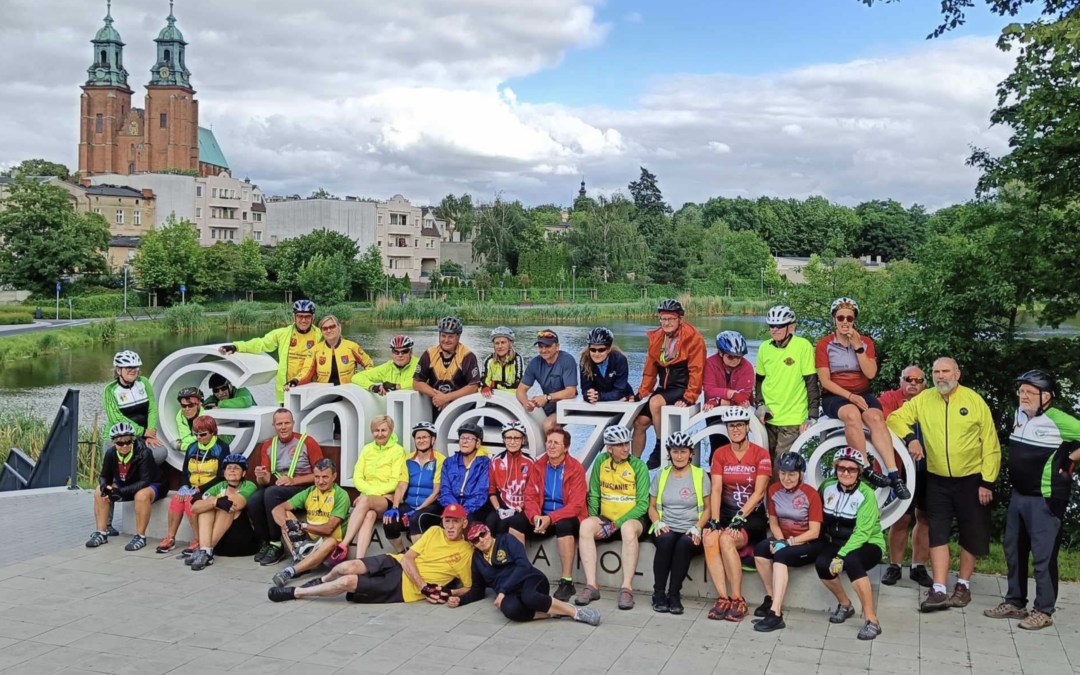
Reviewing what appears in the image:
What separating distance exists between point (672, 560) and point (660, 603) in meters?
0.34

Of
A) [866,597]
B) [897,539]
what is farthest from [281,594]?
[897,539]

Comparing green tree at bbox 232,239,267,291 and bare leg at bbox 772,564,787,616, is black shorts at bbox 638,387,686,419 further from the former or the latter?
green tree at bbox 232,239,267,291

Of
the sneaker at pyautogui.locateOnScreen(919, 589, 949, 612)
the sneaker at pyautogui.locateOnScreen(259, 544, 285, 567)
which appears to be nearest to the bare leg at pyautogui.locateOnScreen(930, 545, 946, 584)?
the sneaker at pyautogui.locateOnScreen(919, 589, 949, 612)

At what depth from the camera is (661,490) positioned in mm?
8031

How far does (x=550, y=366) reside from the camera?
30.3 feet

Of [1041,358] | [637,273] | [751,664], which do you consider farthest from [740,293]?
[751,664]

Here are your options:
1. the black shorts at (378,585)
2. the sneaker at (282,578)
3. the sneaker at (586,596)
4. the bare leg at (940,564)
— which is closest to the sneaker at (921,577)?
the bare leg at (940,564)

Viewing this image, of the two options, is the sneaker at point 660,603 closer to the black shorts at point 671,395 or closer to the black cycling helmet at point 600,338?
the black shorts at point 671,395

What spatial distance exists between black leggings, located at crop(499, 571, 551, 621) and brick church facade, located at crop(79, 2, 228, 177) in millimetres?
108683

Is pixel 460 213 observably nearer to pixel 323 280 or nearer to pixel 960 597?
pixel 323 280

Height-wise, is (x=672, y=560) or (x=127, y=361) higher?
(x=127, y=361)

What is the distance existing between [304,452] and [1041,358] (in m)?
7.99

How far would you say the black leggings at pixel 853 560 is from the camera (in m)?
7.30

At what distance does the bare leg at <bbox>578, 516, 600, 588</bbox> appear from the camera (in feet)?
26.3
